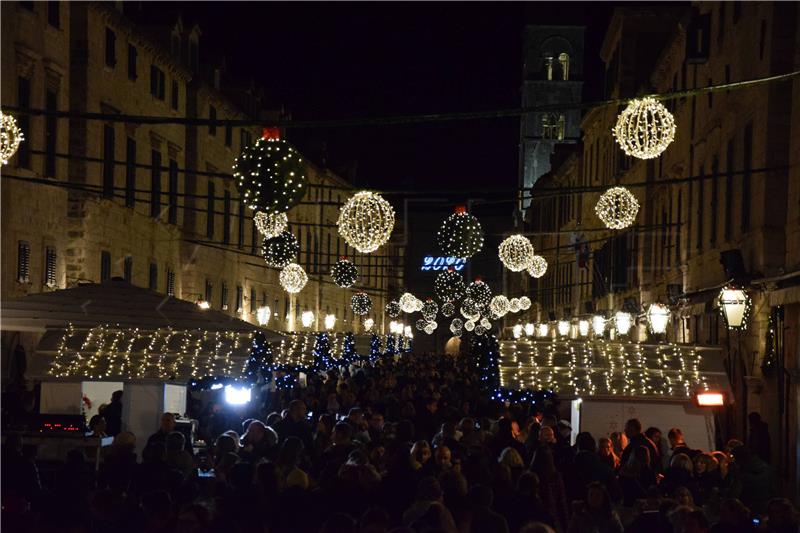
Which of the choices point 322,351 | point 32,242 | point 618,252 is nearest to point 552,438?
point 322,351

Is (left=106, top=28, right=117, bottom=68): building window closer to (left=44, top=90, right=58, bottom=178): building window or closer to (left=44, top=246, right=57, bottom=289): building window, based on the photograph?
(left=44, top=90, right=58, bottom=178): building window

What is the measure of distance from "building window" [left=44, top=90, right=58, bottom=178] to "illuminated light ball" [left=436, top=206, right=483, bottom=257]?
34.9 feet

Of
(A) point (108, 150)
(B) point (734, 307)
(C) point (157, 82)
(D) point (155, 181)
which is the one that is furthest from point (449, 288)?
(B) point (734, 307)

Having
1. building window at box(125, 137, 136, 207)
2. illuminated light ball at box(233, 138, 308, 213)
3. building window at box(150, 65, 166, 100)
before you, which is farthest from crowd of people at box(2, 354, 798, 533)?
building window at box(150, 65, 166, 100)

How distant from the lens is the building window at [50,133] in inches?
1048

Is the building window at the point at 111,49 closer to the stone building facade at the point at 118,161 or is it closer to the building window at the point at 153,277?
the stone building facade at the point at 118,161

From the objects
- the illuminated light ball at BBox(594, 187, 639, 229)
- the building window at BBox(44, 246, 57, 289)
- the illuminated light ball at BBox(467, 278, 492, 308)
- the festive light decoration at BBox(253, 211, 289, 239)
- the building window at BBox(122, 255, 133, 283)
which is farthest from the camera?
the illuminated light ball at BBox(467, 278, 492, 308)

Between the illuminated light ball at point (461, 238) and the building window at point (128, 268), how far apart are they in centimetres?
1456

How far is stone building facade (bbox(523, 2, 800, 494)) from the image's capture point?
18656mm

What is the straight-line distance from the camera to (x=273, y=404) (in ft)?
80.2

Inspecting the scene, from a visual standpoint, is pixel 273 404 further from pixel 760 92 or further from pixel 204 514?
pixel 204 514

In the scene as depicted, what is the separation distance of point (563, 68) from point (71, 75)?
54213 millimetres

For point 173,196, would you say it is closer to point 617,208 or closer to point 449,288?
point 449,288

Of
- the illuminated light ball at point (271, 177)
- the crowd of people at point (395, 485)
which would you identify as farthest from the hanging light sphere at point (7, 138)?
the crowd of people at point (395, 485)
